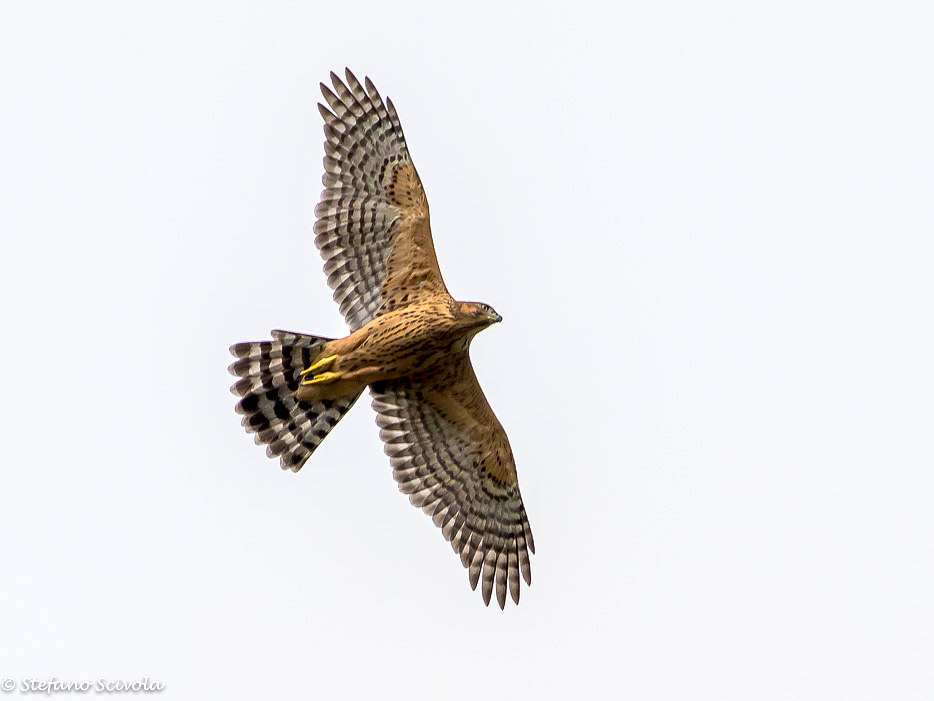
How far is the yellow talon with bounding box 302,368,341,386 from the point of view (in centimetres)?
1377

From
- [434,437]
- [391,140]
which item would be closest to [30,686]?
[434,437]

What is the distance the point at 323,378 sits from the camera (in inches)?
544

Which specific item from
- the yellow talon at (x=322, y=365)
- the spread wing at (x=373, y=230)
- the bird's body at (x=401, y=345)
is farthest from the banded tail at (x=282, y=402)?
the spread wing at (x=373, y=230)

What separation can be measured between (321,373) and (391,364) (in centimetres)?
76

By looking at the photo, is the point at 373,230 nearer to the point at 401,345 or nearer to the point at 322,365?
the point at 401,345

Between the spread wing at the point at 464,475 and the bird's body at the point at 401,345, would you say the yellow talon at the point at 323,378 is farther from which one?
the spread wing at the point at 464,475

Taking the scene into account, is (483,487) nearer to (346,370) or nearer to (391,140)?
(346,370)

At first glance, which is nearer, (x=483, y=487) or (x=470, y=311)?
(x=470, y=311)

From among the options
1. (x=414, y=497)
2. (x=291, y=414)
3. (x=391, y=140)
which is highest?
(x=391, y=140)

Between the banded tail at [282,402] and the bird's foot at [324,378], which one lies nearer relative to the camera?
the bird's foot at [324,378]

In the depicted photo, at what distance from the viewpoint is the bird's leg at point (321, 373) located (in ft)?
45.2

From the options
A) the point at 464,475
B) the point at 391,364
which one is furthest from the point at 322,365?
the point at 464,475

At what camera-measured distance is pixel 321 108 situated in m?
14.3

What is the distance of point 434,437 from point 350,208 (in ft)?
8.78
